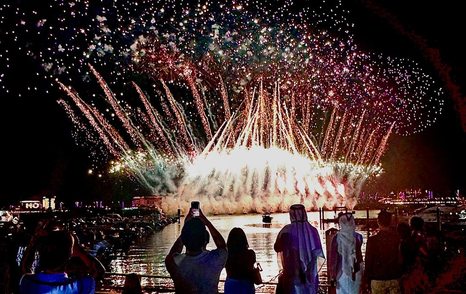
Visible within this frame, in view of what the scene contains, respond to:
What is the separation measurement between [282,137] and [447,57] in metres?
44.5

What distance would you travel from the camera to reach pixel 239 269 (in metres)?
5.75

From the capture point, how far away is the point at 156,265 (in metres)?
18.5

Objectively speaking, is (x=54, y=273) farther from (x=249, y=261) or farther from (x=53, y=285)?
(x=249, y=261)

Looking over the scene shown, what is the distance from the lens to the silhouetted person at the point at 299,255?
6855 millimetres

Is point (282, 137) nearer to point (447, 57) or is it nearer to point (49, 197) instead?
point (49, 197)

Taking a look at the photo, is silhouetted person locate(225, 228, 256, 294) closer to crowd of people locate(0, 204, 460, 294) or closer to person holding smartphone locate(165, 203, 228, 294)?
crowd of people locate(0, 204, 460, 294)

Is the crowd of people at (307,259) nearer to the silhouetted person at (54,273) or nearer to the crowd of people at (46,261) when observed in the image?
the crowd of people at (46,261)

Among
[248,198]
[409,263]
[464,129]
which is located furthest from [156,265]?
[248,198]

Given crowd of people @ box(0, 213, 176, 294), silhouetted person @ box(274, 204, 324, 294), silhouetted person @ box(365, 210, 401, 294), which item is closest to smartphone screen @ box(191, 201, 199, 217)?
crowd of people @ box(0, 213, 176, 294)

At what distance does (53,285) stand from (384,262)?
4.55 m

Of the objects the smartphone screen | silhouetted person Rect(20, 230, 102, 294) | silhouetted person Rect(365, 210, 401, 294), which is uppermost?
the smartphone screen

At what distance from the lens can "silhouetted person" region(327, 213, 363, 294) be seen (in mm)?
7547

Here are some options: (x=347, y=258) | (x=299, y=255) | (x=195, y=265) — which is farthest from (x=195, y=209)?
(x=347, y=258)

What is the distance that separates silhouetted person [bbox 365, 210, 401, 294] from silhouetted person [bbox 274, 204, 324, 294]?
2.29 feet
